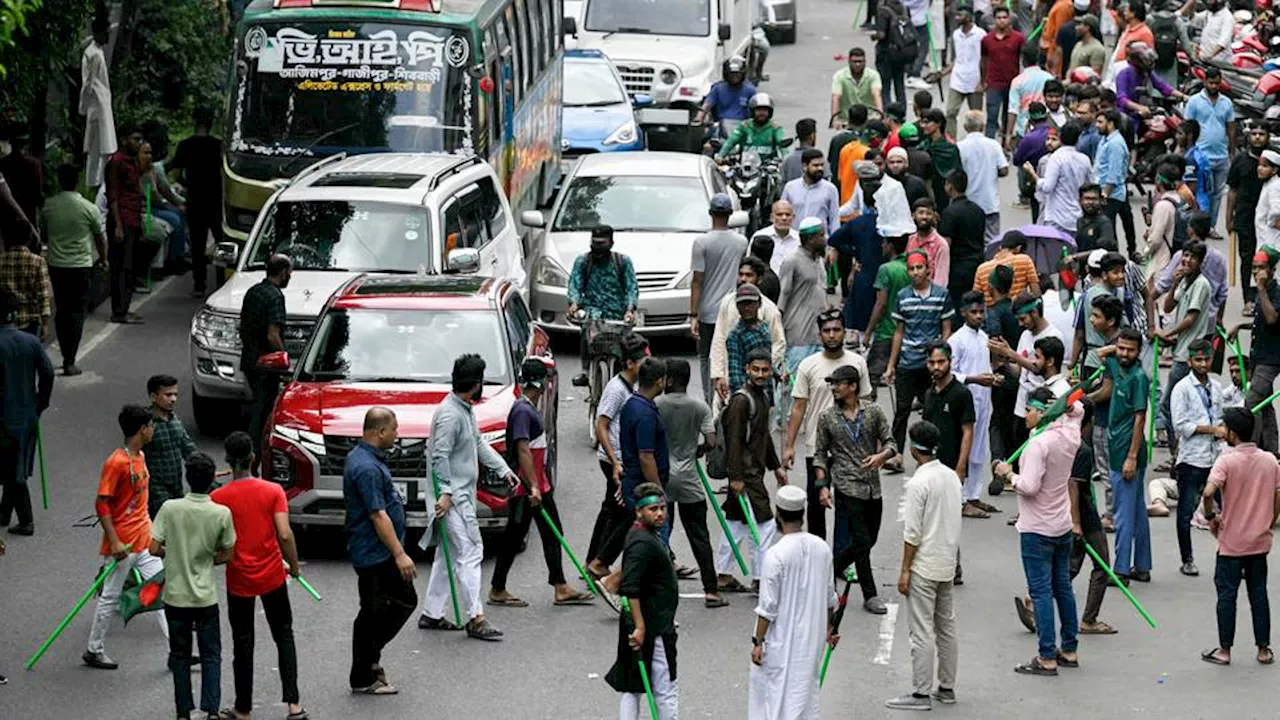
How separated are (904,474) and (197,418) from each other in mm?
5444

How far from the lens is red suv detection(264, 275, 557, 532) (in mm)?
15195

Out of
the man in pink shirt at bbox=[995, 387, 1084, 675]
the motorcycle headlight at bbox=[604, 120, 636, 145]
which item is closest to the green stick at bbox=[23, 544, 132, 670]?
the man in pink shirt at bbox=[995, 387, 1084, 675]

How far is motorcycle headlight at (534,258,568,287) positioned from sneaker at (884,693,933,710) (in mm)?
9027

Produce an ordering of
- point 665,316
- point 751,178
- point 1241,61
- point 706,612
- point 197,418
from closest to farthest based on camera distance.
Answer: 1. point 706,612
2. point 197,418
3. point 665,316
4. point 751,178
5. point 1241,61

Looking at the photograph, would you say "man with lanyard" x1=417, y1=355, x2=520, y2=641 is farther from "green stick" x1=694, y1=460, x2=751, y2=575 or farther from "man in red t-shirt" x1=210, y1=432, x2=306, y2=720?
"man in red t-shirt" x1=210, y1=432, x2=306, y2=720

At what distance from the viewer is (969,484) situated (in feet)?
56.5

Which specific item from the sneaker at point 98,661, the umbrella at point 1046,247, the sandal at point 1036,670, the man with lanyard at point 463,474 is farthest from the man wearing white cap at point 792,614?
the umbrella at point 1046,247

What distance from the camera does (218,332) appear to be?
18.1 metres

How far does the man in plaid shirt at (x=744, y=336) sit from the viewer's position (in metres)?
16.2

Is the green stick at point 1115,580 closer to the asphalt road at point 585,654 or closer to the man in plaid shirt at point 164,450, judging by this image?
the asphalt road at point 585,654

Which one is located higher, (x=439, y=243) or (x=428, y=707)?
(x=439, y=243)

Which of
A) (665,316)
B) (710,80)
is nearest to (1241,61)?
(710,80)

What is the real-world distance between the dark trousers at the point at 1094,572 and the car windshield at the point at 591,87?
51.5ft

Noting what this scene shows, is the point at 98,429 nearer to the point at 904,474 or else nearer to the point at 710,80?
the point at 904,474
